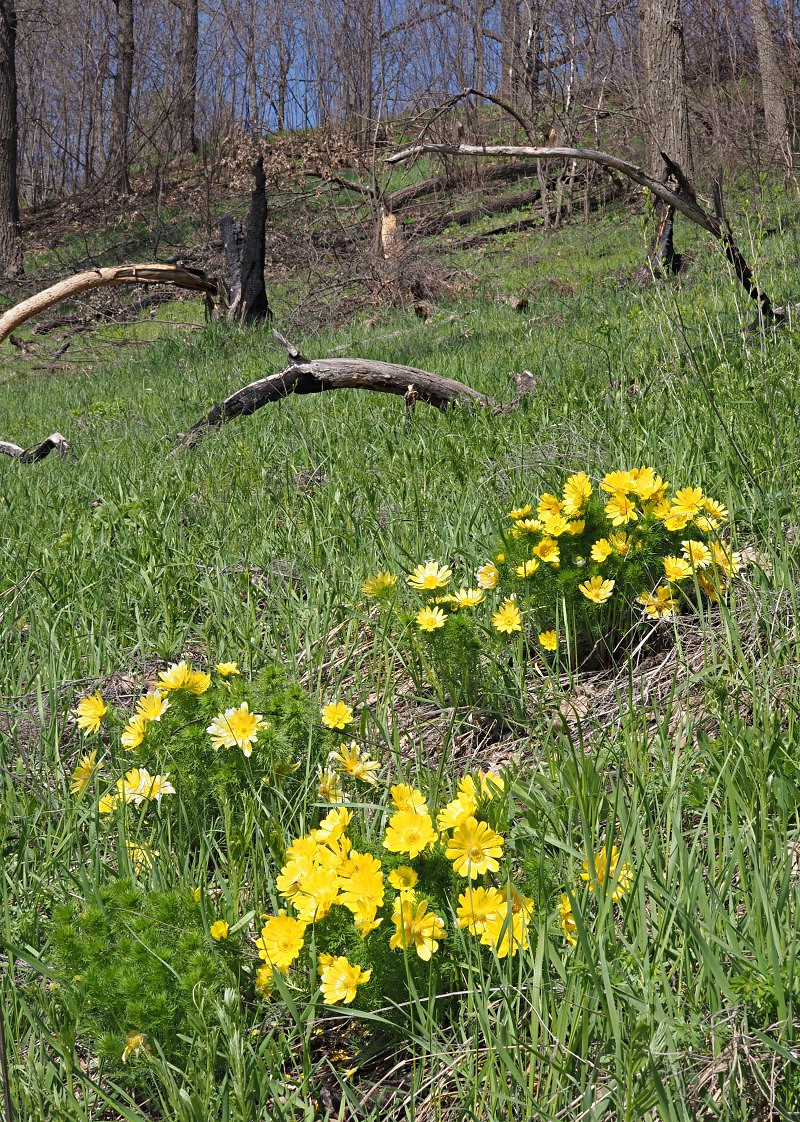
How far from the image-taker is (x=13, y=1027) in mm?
A: 1377

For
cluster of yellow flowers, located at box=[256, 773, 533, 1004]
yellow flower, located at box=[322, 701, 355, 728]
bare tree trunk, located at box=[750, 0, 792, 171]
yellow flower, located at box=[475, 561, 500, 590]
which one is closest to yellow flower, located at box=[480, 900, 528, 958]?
cluster of yellow flowers, located at box=[256, 773, 533, 1004]

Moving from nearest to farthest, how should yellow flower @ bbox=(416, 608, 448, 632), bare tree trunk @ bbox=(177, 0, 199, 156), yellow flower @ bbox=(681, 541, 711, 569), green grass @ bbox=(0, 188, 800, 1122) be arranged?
green grass @ bbox=(0, 188, 800, 1122)
yellow flower @ bbox=(416, 608, 448, 632)
yellow flower @ bbox=(681, 541, 711, 569)
bare tree trunk @ bbox=(177, 0, 199, 156)

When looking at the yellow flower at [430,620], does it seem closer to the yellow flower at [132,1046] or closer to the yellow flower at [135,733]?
the yellow flower at [135,733]

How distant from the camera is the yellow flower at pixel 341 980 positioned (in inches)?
48.7

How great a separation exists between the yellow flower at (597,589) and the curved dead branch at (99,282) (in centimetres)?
712

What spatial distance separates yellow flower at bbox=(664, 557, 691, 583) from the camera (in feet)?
6.80

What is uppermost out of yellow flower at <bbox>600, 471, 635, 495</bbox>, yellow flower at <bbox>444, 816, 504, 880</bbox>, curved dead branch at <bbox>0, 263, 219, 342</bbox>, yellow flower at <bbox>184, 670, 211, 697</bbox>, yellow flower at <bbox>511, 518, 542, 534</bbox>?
curved dead branch at <bbox>0, 263, 219, 342</bbox>

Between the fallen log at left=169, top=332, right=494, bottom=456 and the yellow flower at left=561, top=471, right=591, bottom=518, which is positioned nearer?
the yellow flower at left=561, top=471, right=591, bottom=518

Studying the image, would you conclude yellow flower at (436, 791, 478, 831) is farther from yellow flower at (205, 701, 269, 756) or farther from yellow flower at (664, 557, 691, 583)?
yellow flower at (664, 557, 691, 583)

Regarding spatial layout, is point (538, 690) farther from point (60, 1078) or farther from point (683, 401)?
point (683, 401)

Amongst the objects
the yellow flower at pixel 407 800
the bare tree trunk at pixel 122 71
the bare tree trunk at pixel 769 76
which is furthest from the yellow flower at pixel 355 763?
the bare tree trunk at pixel 122 71

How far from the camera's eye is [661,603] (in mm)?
2148

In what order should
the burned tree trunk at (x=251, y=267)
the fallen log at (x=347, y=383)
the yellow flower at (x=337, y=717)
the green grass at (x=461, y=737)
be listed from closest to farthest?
1. the green grass at (x=461, y=737)
2. the yellow flower at (x=337, y=717)
3. the fallen log at (x=347, y=383)
4. the burned tree trunk at (x=251, y=267)

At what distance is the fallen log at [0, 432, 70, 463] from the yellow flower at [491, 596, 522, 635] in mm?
4012
